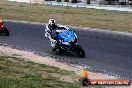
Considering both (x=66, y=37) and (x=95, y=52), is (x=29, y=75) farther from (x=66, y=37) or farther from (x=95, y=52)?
(x=95, y=52)

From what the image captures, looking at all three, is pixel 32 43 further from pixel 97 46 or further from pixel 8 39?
pixel 97 46

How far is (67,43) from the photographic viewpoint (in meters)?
18.2

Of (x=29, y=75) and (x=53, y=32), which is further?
(x=53, y=32)

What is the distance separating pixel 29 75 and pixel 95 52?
6887 millimetres

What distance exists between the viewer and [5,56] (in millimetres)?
17000

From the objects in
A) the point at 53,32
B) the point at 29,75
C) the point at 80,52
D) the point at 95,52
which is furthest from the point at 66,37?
the point at 29,75

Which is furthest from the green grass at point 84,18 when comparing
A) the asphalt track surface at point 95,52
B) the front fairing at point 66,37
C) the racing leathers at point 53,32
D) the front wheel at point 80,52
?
the front wheel at point 80,52

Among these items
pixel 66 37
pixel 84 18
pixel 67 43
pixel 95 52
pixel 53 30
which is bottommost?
pixel 84 18

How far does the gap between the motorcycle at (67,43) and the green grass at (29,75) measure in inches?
108

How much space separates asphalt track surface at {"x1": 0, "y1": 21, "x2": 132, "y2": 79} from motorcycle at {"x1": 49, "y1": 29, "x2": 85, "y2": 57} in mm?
272

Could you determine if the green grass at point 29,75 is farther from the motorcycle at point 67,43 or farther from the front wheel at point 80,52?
the front wheel at point 80,52

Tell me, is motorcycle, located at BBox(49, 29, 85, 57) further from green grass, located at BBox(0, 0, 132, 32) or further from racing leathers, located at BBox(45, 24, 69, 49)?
green grass, located at BBox(0, 0, 132, 32)

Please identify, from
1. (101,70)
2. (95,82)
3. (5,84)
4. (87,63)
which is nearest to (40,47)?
(87,63)

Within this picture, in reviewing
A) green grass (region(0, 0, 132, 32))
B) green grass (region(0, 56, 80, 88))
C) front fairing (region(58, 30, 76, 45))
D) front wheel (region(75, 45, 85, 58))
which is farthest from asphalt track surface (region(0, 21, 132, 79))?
green grass (region(0, 0, 132, 32))
